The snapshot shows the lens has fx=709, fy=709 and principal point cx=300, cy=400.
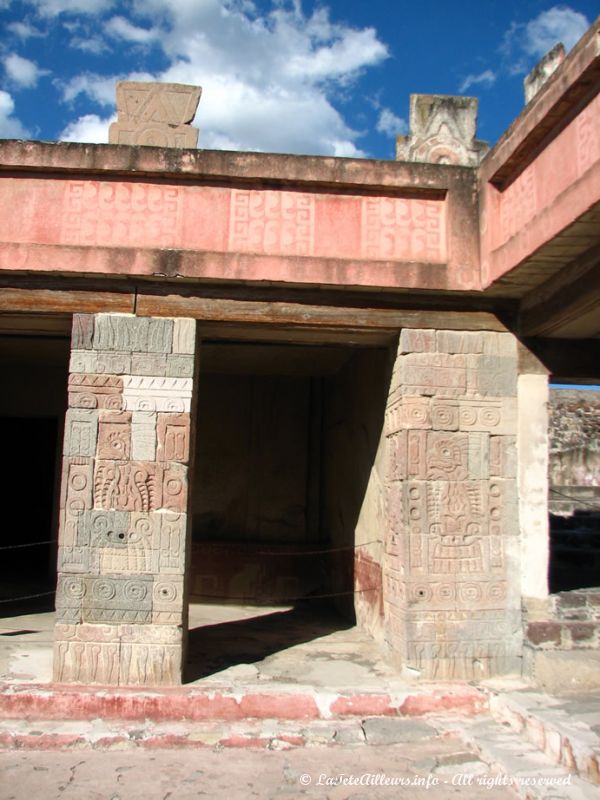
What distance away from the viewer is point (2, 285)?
201 inches

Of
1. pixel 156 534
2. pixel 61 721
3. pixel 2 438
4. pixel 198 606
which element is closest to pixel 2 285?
pixel 156 534

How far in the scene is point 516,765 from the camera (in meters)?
3.77

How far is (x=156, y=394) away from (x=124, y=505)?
0.80m

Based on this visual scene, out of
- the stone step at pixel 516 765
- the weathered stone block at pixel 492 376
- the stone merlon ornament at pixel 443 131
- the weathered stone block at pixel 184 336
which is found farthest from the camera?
the stone merlon ornament at pixel 443 131

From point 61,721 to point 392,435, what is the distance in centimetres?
300

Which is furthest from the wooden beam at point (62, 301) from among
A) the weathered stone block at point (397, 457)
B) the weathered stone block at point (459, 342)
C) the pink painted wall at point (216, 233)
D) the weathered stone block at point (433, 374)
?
the weathered stone block at point (459, 342)

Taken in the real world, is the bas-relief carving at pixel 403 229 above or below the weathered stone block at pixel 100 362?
above

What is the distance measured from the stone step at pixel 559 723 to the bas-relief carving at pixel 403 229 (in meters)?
3.08

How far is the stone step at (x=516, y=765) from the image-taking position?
3431 millimetres

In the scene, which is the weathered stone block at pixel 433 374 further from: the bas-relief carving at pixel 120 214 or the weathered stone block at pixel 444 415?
the bas-relief carving at pixel 120 214

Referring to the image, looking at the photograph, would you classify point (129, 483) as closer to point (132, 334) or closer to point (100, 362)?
point (100, 362)

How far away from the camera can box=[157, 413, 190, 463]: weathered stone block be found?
497cm

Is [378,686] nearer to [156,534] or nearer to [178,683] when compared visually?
[178,683]

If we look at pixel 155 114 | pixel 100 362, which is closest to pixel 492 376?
pixel 100 362
